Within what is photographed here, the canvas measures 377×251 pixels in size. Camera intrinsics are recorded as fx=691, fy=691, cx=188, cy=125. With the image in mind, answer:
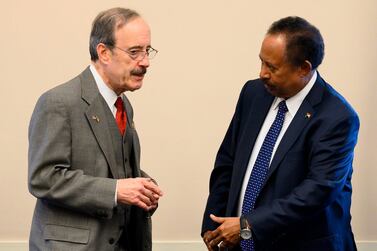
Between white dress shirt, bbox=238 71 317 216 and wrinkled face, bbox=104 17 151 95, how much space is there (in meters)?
0.55

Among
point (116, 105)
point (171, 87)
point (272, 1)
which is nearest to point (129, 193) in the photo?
point (116, 105)

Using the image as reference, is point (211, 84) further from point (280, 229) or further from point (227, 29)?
point (280, 229)

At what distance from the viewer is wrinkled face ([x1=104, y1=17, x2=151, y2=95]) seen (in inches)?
94.4

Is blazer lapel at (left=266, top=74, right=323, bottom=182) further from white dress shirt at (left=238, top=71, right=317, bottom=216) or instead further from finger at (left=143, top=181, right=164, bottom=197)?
finger at (left=143, top=181, right=164, bottom=197)

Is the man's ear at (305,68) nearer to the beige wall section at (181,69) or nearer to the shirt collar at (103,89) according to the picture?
the shirt collar at (103,89)

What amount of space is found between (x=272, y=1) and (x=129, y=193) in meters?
2.13

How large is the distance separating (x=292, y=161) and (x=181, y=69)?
65.6 inches

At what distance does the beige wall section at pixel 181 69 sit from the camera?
4.06 m

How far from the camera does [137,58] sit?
2428 millimetres

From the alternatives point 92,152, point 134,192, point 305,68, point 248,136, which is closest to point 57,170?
point 92,152

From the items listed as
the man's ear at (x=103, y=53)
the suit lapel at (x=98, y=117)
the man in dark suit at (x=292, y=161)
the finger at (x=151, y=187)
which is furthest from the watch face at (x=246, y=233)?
the man's ear at (x=103, y=53)

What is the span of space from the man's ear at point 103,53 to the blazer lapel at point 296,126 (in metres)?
0.72

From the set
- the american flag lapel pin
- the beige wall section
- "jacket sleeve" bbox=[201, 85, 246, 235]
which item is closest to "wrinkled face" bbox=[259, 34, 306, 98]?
the american flag lapel pin

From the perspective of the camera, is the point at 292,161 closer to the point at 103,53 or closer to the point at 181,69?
the point at 103,53
